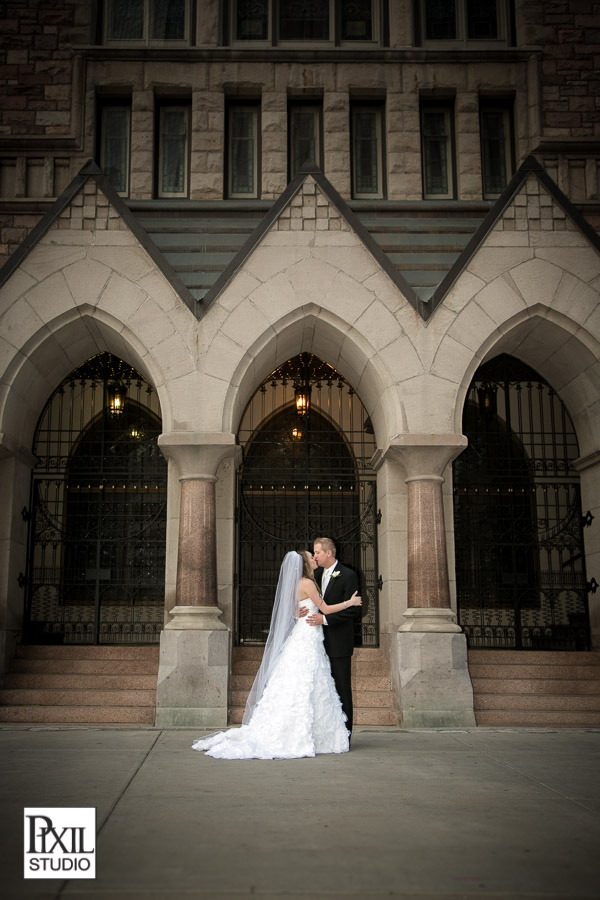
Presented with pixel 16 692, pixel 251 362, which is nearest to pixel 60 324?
pixel 251 362

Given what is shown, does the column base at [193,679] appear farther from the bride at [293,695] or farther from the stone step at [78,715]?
the bride at [293,695]

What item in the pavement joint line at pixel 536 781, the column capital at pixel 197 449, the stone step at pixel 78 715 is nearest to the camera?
the pavement joint line at pixel 536 781

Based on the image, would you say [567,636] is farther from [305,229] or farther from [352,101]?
[352,101]

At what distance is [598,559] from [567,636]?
166 centimetres

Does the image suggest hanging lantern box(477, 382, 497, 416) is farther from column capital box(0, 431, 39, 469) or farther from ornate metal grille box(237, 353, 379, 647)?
column capital box(0, 431, 39, 469)

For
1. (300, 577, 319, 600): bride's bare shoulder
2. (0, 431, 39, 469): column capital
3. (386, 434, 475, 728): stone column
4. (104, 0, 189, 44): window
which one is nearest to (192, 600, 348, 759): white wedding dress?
(300, 577, 319, 600): bride's bare shoulder

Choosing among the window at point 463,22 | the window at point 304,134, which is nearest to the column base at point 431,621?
the window at point 304,134

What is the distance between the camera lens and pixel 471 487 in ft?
41.6

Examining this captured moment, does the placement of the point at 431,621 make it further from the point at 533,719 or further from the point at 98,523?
the point at 98,523

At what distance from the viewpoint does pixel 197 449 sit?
34.0 ft

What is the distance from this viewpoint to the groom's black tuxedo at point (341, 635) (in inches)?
317

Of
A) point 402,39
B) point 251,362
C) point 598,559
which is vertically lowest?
point 598,559

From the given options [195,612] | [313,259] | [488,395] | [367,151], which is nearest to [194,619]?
[195,612]

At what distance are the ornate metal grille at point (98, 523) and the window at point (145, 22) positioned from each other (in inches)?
207
